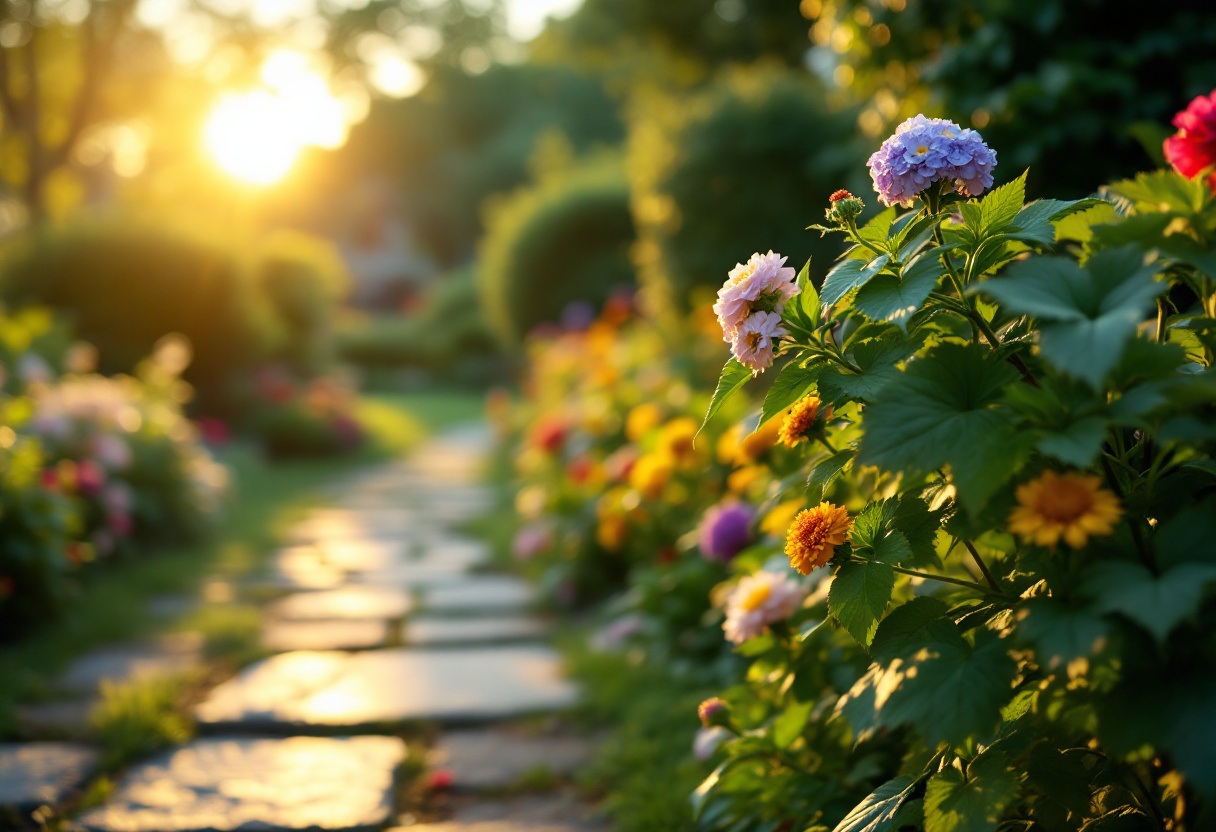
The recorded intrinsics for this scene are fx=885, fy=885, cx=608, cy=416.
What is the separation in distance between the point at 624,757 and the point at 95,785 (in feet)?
3.81

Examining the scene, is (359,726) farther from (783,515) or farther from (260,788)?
(783,515)

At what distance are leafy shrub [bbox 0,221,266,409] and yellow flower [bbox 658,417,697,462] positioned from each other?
25.8 feet

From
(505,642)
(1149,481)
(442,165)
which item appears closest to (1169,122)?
(1149,481)

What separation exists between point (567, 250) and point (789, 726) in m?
9.73

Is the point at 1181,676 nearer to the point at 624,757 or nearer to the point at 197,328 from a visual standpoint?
the point at 624,757

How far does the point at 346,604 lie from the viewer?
11.7 ft

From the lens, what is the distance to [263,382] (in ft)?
30.7

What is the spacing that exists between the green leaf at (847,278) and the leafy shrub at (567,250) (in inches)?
372

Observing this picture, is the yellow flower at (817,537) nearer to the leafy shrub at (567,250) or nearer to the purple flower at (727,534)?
the purple flower at (727,534)

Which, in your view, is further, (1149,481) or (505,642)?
(505,642)

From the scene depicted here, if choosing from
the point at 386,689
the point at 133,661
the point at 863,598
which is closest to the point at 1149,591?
the point at 863,598

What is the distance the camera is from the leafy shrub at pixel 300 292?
11000mm

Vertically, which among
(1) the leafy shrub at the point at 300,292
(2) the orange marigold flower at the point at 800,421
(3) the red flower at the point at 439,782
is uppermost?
(1) the leafy shrub at the point at 300,292

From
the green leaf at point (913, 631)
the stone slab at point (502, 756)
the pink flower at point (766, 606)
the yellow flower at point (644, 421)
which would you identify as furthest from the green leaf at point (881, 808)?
the yellow flower at point (644, 421)
